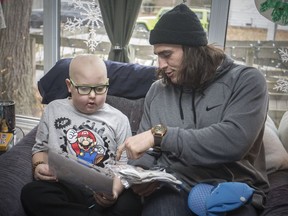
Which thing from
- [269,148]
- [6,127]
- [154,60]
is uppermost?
[154,60]

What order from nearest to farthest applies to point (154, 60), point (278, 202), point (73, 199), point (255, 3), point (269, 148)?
point (278, 202), point (73, 199), point (269, 148), point (255, 3), point (154, 60)

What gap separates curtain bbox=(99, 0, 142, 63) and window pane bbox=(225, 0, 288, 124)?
696 millimetres

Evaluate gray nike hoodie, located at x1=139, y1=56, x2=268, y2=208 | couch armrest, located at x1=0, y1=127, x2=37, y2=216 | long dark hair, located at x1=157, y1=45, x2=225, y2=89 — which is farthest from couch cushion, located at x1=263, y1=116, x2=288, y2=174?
couch armrest, located at x1=0, y1=127, x2=37, y2=216

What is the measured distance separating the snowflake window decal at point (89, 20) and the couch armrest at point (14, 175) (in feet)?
3.58

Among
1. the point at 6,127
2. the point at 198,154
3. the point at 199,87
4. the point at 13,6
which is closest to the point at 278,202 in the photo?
the point at 198,154

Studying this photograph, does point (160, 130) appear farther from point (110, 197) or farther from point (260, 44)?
point (260, 44)

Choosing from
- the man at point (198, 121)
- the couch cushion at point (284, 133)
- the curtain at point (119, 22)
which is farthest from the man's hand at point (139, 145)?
the curtain at point (119, 22)

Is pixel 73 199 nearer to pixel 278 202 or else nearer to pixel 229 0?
pixel 278 202

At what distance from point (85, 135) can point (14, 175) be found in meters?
0.36

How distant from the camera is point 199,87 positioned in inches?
56.9

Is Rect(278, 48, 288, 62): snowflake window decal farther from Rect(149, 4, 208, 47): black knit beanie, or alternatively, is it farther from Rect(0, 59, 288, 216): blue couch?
Rect(149, 4, 208, 47): black knit beanie

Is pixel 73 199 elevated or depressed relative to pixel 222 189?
depressed

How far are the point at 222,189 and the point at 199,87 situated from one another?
1.50ft

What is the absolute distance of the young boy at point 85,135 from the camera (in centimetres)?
140
